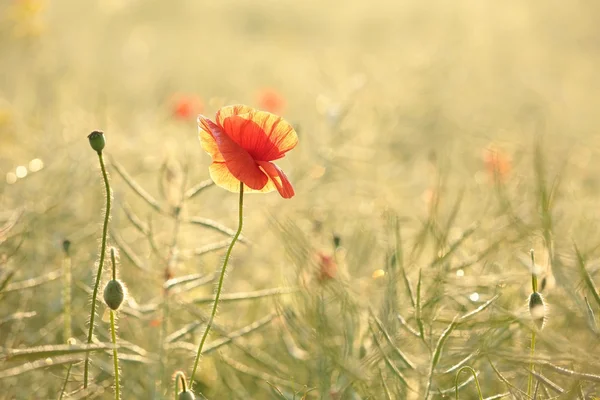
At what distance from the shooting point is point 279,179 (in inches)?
37.2

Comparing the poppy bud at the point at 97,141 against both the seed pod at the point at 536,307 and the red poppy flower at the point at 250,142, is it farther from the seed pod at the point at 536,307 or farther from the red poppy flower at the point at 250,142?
the seed pod at the point at 536,307

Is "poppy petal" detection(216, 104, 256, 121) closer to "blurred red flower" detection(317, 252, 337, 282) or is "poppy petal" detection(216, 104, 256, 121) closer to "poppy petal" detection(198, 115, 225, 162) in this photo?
"poppy petal" detection(198, 115, 225, 162)

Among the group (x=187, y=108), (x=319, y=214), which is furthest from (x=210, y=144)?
(x=187, y=108)

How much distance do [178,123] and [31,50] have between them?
0.60 meters

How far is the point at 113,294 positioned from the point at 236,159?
21 cm

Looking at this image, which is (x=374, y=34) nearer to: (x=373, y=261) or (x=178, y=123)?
(x=178, y=123)

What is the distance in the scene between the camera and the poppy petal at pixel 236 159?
92 cm

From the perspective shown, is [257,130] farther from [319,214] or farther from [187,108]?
[187,108]

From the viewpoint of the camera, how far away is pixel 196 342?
139 cm

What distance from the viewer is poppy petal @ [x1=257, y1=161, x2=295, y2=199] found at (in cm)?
93

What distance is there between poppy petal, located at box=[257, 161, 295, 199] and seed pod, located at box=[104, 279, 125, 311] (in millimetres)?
216

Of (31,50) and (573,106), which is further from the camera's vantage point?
(573,106)

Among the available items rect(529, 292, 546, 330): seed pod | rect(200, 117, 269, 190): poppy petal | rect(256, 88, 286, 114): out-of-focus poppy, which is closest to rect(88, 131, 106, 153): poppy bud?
rect(200, 117, 269, 190): poppy petal

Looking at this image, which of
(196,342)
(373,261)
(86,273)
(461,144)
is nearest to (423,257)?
(373,261)
